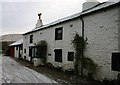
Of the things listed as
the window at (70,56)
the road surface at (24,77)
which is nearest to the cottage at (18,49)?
the road surface at (24,77)

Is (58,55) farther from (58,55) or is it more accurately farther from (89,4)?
(89,4)

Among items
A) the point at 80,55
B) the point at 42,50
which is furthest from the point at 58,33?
the point at 80,55

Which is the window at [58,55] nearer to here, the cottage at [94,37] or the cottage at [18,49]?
the cottage at [94,37]

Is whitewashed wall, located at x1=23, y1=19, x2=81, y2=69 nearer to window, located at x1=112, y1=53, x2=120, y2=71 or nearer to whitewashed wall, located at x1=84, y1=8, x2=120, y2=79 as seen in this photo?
whitewashed wall, located at x1=84, y1=8, x2=120, y2=79

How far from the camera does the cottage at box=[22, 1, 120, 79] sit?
12.4 m

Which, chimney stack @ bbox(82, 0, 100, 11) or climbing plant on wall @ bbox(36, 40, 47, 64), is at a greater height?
chimney stack @ bbox(82, 0, 100, 11)

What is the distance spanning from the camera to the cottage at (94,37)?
12.4m

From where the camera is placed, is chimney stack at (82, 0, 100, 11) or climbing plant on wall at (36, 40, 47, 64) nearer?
chimney stack at (82, 0, 100, 11)

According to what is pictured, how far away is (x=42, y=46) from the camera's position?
24.2 m

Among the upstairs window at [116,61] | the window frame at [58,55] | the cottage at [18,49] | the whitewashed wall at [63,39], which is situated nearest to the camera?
the upstairs window at [116,61]

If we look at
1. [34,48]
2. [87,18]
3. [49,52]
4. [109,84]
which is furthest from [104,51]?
[34,48]

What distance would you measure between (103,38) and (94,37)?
1.13 meters

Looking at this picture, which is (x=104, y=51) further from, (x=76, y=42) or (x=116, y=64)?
(x=76, y=42)

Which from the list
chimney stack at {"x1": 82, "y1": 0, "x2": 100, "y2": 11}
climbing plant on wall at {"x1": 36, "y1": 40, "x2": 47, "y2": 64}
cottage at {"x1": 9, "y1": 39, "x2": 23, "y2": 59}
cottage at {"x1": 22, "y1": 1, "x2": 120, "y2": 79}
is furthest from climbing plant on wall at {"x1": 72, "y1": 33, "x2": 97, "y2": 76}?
cottage at {"x1": 9, "y1": 39, "x2": 23, "y2": 59}
